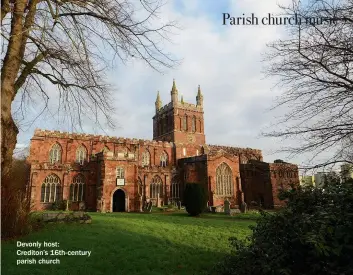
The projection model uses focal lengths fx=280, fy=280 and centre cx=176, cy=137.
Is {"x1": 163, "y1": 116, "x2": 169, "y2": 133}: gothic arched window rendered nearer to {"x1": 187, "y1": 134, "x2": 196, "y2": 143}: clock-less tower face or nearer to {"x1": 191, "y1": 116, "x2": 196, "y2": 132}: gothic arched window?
{"x1": 187, "y1": 134, "x2": 196, "y2": 143}: clock-less tower face

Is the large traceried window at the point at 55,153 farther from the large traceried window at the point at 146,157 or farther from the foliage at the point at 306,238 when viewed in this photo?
the foliage at the point at 306,238

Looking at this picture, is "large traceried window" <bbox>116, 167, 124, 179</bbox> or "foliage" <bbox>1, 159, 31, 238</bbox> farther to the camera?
"large traceried window" <bbox>116, 167, 124, 179</bbox>

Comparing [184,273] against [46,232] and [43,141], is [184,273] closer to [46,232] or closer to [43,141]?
[46,232]

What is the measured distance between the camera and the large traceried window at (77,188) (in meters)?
30.0

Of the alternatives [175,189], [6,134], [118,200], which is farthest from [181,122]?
[6,134]

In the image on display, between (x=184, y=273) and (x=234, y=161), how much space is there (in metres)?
31.7

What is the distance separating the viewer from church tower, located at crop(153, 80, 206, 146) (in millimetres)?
49938

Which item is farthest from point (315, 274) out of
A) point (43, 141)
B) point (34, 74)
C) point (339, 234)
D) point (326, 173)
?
point (43, 141)

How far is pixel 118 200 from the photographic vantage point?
95.3 ft

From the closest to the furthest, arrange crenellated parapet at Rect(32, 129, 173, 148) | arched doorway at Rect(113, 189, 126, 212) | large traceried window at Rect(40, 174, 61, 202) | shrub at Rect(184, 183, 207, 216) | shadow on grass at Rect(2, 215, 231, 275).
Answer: shadow on grass at Rect(2, 215, 231, 275) < shrub at Rect(184, 183, 207, 216) < arched doorway at Rect(113, 189, 126, 212) < large traceried window at Rect(40, 174, 61, 202) < crenellated parapet at Rect(32, 129, 173, 148)

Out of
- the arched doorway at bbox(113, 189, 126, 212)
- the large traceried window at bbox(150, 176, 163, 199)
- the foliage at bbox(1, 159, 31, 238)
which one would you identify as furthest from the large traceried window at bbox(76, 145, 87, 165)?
the foliage at bbox(1, 159, 31, 238)

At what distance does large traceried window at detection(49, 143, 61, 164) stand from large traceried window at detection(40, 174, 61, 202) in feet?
19.2

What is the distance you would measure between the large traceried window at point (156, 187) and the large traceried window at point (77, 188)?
8.70 metres

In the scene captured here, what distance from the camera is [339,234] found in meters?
3.49
